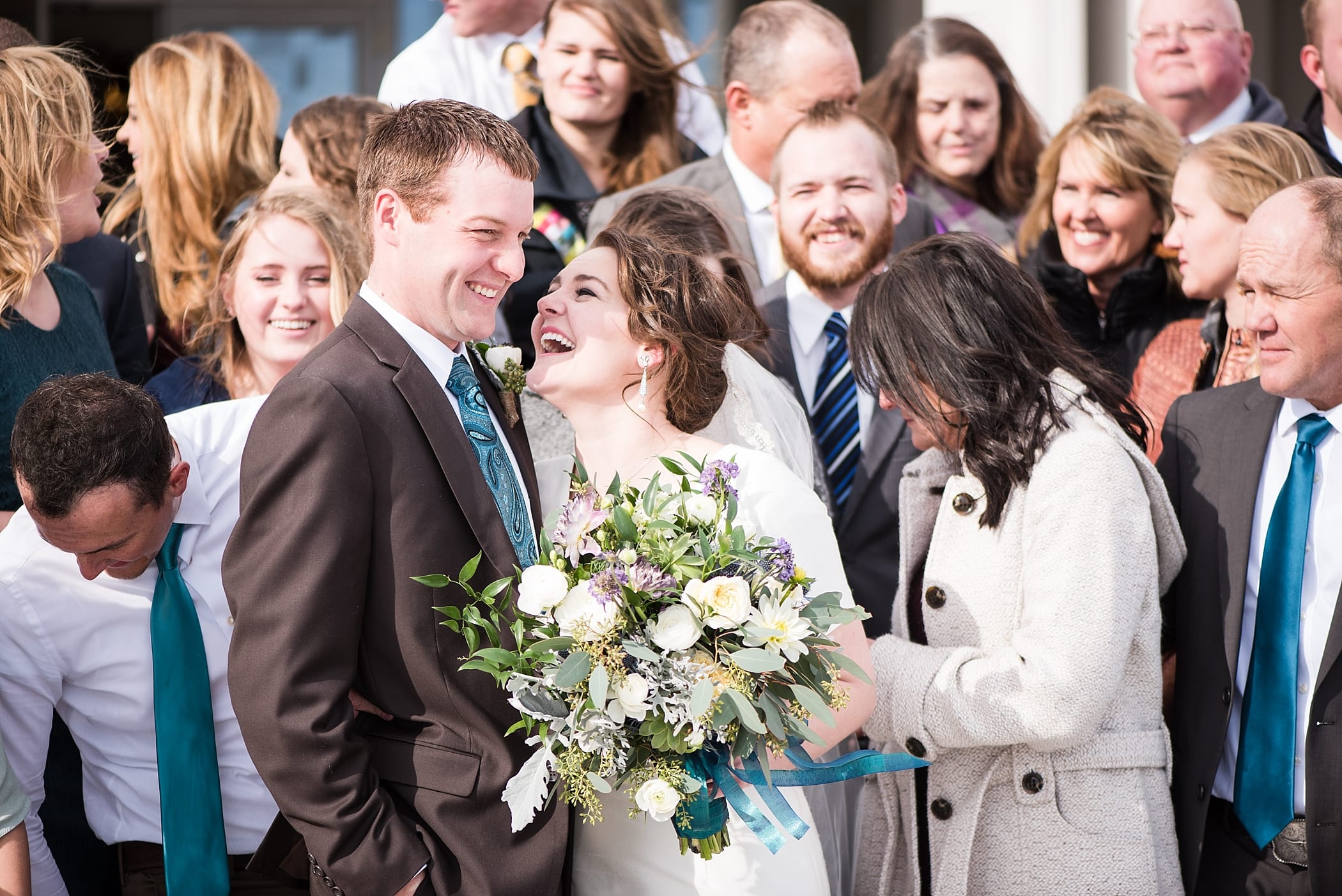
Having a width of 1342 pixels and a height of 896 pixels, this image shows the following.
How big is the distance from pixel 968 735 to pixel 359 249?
2.40 m

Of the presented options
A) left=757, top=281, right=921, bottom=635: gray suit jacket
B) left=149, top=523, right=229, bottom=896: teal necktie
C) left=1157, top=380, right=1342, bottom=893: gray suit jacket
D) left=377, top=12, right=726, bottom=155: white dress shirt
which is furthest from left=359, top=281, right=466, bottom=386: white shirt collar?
left=377, top=12, right=726, bottom=155: white dress shirt

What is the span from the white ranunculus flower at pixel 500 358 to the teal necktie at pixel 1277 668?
197 centimetres

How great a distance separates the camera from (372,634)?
2793 millimetres

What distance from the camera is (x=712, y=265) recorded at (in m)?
4.00

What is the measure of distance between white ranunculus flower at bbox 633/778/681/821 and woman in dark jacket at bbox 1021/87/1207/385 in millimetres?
3078

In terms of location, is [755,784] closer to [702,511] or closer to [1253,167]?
[702,511]

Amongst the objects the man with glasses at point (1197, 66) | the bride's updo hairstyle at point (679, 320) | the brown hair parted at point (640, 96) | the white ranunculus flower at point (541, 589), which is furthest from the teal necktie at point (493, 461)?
the man with glasses at point (1197, 66)

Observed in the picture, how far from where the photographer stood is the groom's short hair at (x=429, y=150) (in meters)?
2.84

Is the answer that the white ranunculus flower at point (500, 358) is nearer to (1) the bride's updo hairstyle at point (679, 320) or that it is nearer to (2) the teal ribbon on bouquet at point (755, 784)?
(1) the bride's updo hairstyle at point (679, 320)

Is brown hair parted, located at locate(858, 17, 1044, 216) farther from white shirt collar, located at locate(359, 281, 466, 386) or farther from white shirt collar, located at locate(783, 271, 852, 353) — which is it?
white shirt collar, located at locate(359, 281, 466, 386)

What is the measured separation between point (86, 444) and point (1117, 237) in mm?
3752

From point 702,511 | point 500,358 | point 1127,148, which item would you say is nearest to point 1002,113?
point 1127,148

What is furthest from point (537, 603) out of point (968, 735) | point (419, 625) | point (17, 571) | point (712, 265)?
point (712, 265)

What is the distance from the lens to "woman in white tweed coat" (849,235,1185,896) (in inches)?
124
